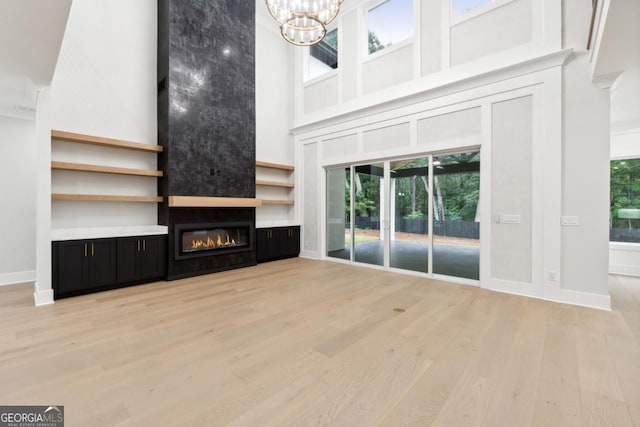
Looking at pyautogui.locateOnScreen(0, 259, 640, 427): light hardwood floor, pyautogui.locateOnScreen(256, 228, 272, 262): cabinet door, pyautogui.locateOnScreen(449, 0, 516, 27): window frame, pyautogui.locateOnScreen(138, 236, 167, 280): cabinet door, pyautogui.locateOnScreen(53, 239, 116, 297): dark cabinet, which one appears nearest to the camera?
pyautogui.locateOnScreen(0, 259, 640, 427): light hardwood floor

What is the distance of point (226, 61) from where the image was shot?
18.4ft

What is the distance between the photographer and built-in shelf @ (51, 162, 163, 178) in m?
4.07

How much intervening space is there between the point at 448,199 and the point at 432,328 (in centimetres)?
268

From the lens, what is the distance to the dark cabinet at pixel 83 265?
385cm

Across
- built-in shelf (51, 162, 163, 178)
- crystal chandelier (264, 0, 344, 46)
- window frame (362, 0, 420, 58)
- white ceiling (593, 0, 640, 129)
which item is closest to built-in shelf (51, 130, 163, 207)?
built-in shelf (51, 162, 163, 178)

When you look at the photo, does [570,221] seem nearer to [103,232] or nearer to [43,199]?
[103,232]

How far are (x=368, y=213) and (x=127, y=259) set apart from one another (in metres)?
4.59

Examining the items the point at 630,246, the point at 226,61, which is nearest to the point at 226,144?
the point at 226,61

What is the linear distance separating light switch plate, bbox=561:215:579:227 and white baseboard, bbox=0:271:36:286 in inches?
345

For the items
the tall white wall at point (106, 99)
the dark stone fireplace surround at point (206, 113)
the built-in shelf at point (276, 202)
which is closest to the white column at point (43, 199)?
the tall white wall at point (106, 99)

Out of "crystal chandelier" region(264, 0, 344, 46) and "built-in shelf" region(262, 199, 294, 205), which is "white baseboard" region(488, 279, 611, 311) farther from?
"built-in shelf" region(262, 199, 294, 205)

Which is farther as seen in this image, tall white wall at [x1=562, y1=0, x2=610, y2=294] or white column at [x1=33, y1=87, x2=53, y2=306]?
white column at [x1=33, y1=87, x2=53, y2=306]

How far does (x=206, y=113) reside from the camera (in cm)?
533

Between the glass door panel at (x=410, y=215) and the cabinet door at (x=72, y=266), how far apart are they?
Result: 5.16 m
